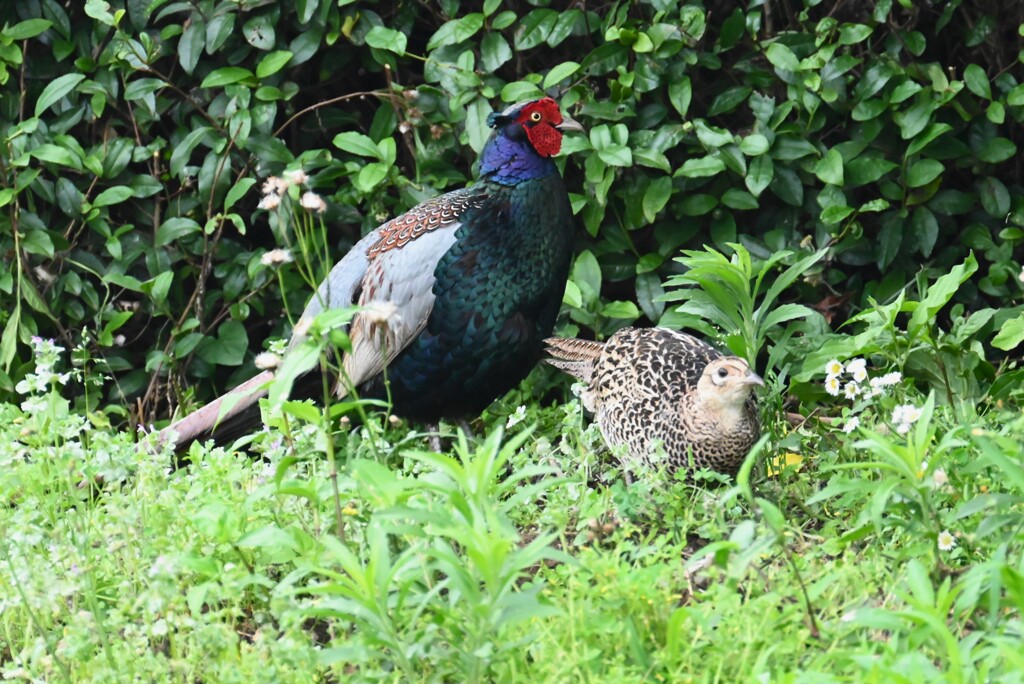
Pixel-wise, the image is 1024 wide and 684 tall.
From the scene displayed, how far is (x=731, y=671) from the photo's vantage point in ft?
9.00

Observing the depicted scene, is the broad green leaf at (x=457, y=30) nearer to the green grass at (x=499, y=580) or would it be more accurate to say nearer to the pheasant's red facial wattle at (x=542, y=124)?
the pheasant's red facial wattle at (x=542, y=124)

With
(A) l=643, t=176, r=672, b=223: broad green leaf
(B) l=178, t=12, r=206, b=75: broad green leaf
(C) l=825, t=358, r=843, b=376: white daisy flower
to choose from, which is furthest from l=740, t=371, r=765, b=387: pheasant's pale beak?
(B) l=178, t=12, r=206, b=75: broad green leaf

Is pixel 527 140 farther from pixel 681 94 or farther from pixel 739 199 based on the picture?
pixel 739 199

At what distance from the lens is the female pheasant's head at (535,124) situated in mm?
4469

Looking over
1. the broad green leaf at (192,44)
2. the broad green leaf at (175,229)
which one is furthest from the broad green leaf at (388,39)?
the broad green leaf at (175,229)

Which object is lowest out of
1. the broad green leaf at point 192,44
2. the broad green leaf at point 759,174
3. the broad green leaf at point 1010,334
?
the broad green leaf at point 1010,334

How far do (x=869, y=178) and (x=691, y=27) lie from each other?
83 cm

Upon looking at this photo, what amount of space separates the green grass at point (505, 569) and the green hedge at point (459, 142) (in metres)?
1.32

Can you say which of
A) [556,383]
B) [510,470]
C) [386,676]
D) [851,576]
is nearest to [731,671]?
[851,576]

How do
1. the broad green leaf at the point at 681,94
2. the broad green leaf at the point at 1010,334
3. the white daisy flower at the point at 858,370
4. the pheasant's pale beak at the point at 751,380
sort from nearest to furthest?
the pheasant's pale beak at the point at 751,380 → the white daisy flower at the point at 858,370 → the broad green leaf at the point at 1010,334 → the broad green leaf at the point at 681,94

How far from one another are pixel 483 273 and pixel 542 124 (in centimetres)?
51

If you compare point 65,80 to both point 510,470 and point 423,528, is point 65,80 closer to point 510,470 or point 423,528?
point 510,470

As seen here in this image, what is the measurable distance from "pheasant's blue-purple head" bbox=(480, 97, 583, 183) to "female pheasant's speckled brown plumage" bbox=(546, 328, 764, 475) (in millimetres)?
603

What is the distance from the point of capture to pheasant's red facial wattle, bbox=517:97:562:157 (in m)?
4.47
